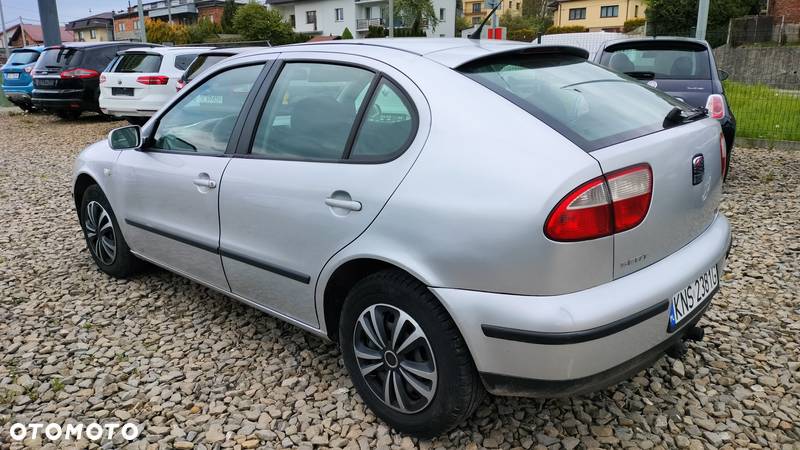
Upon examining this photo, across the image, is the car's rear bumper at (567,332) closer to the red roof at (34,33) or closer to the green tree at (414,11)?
the green tree at (414,11)

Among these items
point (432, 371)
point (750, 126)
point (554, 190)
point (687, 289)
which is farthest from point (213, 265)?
point (750, 126)

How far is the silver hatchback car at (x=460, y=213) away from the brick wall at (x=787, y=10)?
3597 cm

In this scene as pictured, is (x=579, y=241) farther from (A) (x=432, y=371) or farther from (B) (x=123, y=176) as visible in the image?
(B) (x=123, y=176)

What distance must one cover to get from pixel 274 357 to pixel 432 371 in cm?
126

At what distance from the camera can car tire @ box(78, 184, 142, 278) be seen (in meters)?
4.25

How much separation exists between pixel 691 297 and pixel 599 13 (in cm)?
7240

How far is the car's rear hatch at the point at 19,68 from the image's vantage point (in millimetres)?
17000

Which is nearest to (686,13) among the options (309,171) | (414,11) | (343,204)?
(414,11)

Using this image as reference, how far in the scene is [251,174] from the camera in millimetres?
2949

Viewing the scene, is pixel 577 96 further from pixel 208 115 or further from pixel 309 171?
pixel 208 115

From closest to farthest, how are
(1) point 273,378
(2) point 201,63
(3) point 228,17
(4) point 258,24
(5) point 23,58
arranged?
(1) point 273,378 < (2) point 201,63 < (5) point 23,58 < (4) point 258,24 < (3) point 228,17

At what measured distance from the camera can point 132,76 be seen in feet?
39.2

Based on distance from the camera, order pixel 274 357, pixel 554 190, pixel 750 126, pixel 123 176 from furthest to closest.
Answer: pixel 750 126 → pixel 123 176 → pixel 274 357 → pixel 554 190

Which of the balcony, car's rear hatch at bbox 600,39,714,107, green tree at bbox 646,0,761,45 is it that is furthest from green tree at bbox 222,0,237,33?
car's rear hatch at bbox 600,39,714,107
